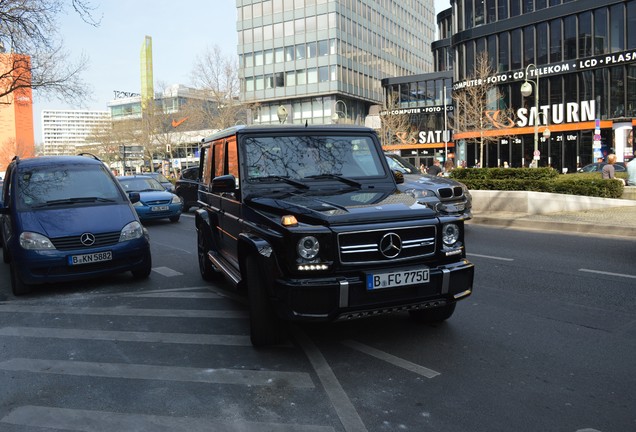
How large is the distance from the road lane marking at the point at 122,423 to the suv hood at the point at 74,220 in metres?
3.88

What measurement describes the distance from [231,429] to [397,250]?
1.84 meters

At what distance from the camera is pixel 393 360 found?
4477mm

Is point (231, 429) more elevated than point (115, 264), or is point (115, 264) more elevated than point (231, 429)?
point (115, 264)

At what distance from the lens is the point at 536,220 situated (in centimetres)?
1375

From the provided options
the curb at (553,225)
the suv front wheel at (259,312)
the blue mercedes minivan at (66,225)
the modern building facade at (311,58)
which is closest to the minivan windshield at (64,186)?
the blue mercedes minivan at (66,225)

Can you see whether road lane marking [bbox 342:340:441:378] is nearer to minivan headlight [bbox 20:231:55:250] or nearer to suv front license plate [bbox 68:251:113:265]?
suv front license plate [bbox 68:251:113:265]

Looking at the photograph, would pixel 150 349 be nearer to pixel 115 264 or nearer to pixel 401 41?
pixel 115 264

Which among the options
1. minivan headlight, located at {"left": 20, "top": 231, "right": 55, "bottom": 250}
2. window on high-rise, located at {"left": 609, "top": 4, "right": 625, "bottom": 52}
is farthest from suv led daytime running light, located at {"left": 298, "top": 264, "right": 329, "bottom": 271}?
window on high-rise, located at {"left": 609, "top": 4, "right": 625, "bottom": 52}

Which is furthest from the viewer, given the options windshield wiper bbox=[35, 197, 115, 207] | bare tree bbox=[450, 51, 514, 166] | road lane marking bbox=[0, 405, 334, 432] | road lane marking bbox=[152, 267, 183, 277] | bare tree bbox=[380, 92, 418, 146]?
bare tree bbox=[380, 92, 418, 146]

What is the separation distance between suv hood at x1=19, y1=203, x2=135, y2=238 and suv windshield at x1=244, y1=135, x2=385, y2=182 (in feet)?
9.96

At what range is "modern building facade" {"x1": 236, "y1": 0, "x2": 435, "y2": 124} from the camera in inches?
2633

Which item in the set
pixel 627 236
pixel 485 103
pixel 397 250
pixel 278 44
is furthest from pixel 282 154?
pixel 278 44

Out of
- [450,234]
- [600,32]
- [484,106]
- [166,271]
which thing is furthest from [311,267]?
[484,106]

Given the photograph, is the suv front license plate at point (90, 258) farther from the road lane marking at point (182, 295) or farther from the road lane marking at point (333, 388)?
the road lane marking at point (333, 388)
